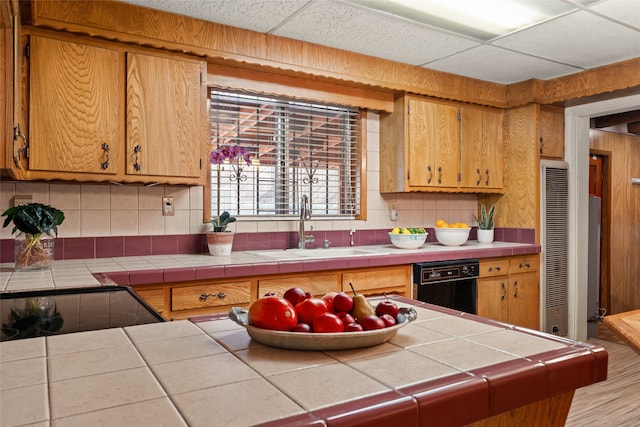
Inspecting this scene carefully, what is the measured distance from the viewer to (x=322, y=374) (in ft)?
2.63

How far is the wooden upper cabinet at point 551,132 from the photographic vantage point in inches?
158

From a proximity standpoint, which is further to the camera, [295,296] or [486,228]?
[486,228]

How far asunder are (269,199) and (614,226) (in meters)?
4.30

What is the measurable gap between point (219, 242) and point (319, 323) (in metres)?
2.02

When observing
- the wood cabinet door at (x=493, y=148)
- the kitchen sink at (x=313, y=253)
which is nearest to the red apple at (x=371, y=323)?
the kitchen sink at (x=313, y=253)

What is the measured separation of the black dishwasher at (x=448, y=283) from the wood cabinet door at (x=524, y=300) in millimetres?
494

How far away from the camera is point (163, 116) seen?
267 centimetres

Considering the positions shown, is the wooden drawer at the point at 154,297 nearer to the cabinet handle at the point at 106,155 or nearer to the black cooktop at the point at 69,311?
the black cooktop at the point at 69,311

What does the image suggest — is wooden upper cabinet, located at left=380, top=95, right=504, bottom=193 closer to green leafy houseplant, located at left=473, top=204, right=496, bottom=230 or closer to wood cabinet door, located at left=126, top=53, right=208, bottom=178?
green leafy houseplant, located at left=473, top=204, right=496, bottom=230

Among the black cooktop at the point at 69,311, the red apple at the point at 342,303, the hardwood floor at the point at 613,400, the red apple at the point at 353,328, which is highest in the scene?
the red apple at the point at 342,303

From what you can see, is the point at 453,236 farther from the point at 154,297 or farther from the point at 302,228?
the point at 154,297

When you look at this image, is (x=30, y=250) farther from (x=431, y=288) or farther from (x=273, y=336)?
(x=431, y=288)

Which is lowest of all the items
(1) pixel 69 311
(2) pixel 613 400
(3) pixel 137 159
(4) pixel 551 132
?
(2) pixel 613 400

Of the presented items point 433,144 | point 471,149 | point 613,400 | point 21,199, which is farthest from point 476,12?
point 21,199
